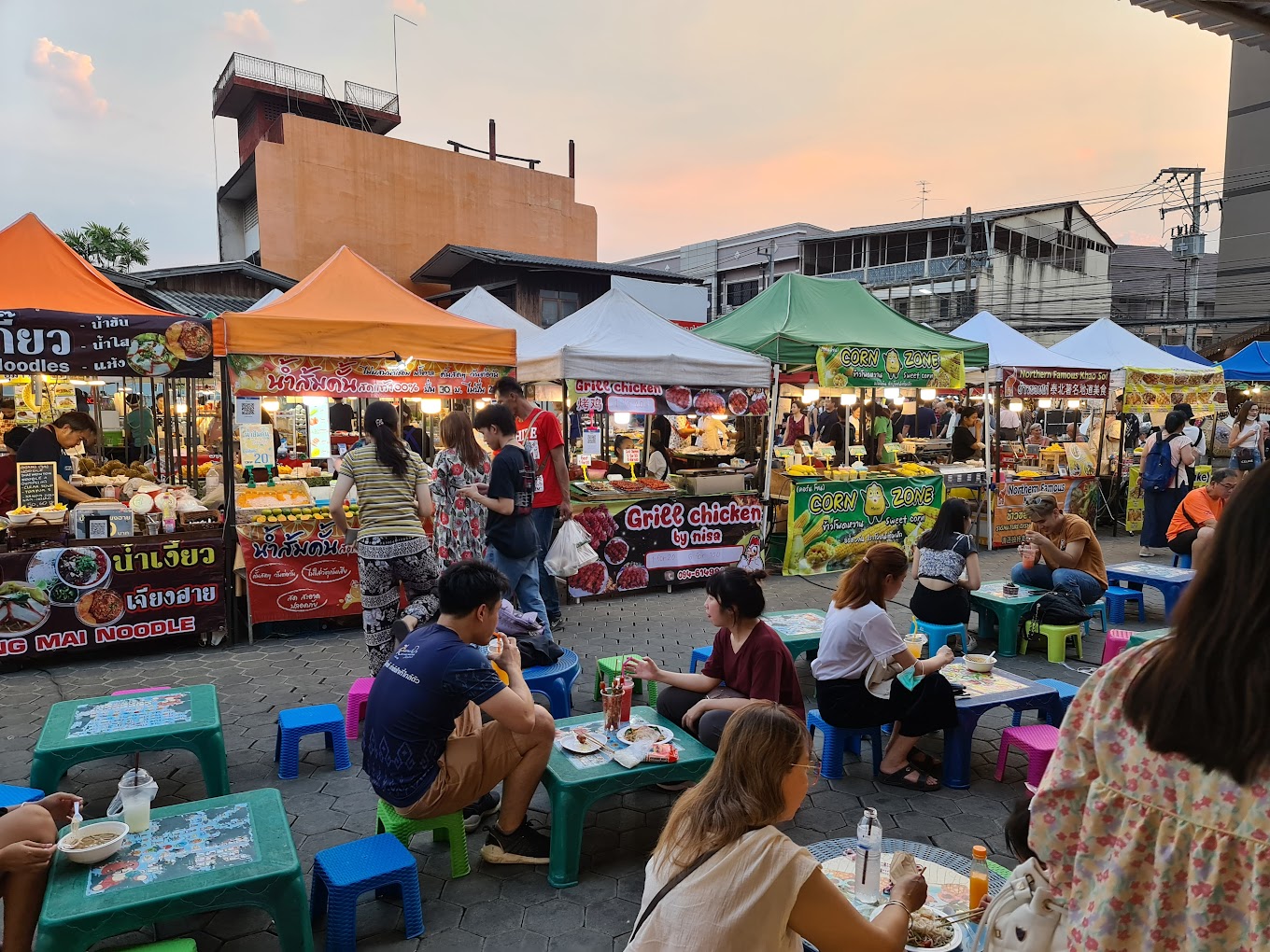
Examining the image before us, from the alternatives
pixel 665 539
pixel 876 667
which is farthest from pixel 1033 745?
pixel 665 539

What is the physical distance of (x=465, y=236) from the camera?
25.9m

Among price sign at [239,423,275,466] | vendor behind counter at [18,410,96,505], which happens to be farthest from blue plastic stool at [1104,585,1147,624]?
vendor behind counter at [18,410,96,505]

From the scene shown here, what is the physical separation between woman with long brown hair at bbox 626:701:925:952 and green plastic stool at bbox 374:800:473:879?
158cm

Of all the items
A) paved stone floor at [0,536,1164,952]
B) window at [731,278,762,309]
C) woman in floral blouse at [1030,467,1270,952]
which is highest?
window at [731,278,762,309]

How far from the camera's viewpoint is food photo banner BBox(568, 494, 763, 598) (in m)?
8.17

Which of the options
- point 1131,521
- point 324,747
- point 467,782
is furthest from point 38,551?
point 1131,521

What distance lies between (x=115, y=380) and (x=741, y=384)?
36.6ft

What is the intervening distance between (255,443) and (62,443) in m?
1.86

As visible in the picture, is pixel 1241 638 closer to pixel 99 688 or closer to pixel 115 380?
pixel 99 688

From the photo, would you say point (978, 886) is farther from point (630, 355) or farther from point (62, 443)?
point (62, 443)

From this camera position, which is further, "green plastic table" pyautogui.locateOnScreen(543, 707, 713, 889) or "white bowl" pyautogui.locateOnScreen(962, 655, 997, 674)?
"white bowl" pyautogui.locateOnScreen(962, 655, 997, 674)

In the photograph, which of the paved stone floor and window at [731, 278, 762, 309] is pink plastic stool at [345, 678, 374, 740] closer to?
the paved stone floor

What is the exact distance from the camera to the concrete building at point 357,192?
73.3ft

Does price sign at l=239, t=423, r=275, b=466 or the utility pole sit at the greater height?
the utility pole
